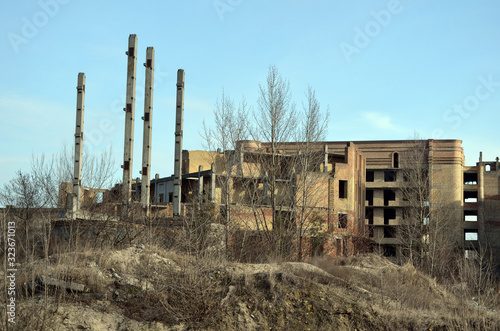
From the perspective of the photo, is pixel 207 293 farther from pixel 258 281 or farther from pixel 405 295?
pixel 405 295

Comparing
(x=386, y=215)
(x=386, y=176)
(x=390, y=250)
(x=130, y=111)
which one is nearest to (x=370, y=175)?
(x=386, y=176)

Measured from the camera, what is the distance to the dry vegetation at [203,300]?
35.1ft

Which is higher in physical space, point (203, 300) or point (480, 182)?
point (480, 182)

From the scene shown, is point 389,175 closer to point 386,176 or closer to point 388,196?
point 386,176

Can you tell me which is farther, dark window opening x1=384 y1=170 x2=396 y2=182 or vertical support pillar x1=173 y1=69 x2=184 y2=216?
dark window opening x1=384 y1=170 x2=396 y2=182

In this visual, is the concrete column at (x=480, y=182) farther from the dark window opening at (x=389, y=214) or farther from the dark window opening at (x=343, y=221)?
the dark window opening at (x=343, y=221)

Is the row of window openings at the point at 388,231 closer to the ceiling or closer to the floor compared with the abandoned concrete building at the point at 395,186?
closer to the floor

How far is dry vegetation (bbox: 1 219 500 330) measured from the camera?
1069cm

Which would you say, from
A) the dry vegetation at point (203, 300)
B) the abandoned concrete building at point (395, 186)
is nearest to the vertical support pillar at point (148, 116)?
the dry vegetation at point (203, 300)

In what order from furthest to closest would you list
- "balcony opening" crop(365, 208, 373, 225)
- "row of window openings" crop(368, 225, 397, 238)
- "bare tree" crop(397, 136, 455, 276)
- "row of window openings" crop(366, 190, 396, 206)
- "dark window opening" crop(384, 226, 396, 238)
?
"row of window openings" crop(366, 190, 396, 206) < "balcony opening" crop(365, 208, 373, 225) < "dark window opening" crop(384, 226, 396, 238) < "row of window openings" crop(368, 225, 397, 238) < "bare tree" crop(397, 136, 455, 276)

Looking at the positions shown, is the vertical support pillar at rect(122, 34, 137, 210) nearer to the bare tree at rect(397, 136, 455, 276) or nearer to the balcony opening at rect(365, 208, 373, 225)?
the bare tree at rect(397, 136, 455, 276)

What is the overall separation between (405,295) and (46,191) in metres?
19.9

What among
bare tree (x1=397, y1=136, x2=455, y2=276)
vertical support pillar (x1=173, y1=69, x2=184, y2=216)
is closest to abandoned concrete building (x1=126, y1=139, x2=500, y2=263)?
bare tree (x1=397, y1=136, x2=455, y2=276)

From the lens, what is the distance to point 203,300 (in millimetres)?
11023
